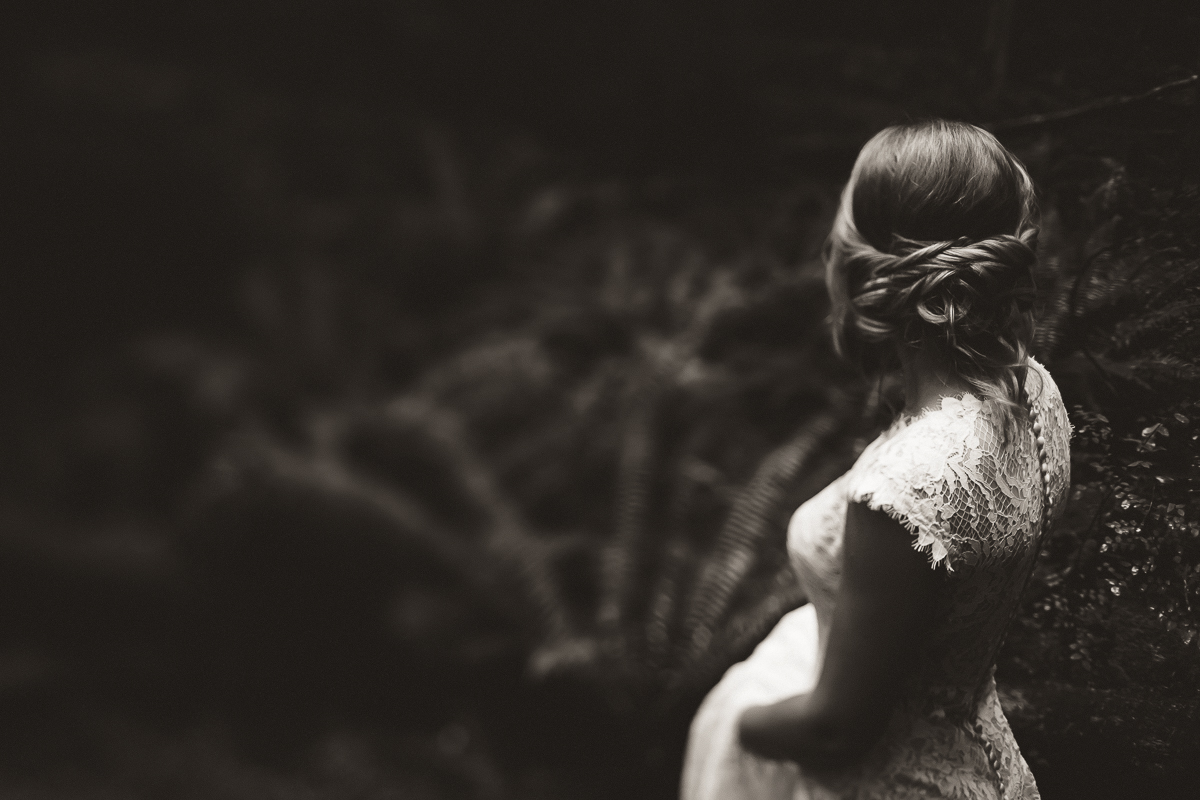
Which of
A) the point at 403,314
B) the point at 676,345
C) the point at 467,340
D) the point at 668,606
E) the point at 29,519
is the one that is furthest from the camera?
the point at 403,314

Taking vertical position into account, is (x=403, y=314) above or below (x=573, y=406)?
above

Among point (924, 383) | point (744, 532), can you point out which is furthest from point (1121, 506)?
point (744, 532)

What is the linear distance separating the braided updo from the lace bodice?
0.06m

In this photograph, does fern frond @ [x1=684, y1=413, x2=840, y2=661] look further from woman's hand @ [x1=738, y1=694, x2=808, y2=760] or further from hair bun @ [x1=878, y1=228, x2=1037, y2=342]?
hair bun @ [x1=878, y1=228, x2=1037, y2=342]

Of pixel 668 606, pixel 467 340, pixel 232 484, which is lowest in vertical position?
pixel 668 606

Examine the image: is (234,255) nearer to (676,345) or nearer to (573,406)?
(573,406)

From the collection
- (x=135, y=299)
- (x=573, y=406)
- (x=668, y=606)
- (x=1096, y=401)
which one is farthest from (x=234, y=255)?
(x=1096, y=401)

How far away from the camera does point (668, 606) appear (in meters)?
2.52

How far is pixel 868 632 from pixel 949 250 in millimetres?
390

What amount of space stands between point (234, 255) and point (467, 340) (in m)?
1.54

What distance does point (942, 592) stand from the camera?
0.82 m

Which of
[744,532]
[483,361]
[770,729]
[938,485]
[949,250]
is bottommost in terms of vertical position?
[744,532]

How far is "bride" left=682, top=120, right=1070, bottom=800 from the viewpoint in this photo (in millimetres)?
799

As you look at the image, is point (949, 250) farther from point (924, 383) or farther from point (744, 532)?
point (744, 532)
